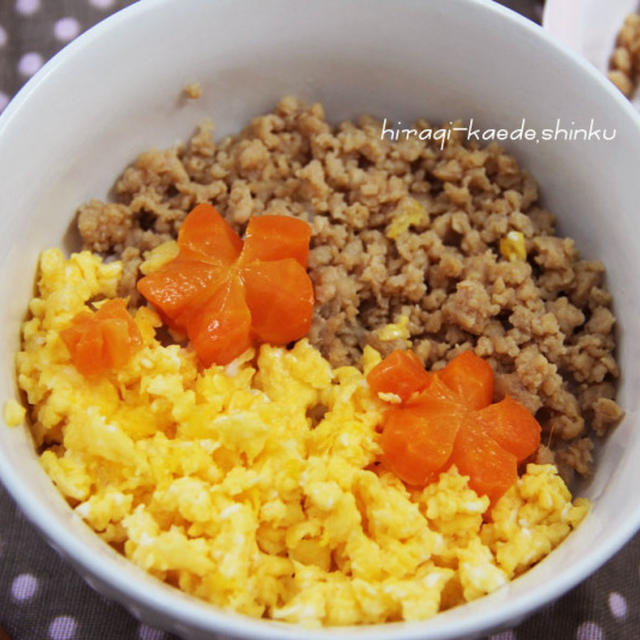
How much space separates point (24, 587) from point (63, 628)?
13 centimetres

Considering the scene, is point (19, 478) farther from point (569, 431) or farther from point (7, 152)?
point (569, 431)

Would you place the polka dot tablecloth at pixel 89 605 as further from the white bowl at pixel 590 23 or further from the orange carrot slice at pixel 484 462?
the white bowl at pixel 590 23

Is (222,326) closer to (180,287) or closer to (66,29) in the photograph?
(180,287)

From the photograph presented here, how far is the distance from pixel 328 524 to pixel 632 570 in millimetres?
818

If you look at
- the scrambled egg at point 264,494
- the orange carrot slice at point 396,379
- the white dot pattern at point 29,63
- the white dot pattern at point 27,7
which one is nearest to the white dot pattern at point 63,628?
the scrambled egg at point 264,494

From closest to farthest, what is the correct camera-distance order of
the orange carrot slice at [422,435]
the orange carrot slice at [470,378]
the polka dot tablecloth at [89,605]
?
the orange carrot slice at [422,435], the orange carrot slice at [470,378], the polka dot tablecloth at [89,605]

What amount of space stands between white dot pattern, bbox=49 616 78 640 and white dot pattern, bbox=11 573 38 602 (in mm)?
82

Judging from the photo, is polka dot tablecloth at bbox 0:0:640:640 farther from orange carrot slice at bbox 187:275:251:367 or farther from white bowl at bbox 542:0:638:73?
white bowl at bbox 542:0:638:73

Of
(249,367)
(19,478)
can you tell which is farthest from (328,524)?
(19,478)

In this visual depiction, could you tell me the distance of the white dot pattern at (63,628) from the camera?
5.67 ft

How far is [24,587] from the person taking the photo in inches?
69.8

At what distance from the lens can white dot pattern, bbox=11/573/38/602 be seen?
5.78 ft

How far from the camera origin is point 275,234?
5.67 ft

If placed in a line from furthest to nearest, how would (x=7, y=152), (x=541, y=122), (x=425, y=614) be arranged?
(x=541, y=122), (x=7, y=152), (x=425, y=614)
